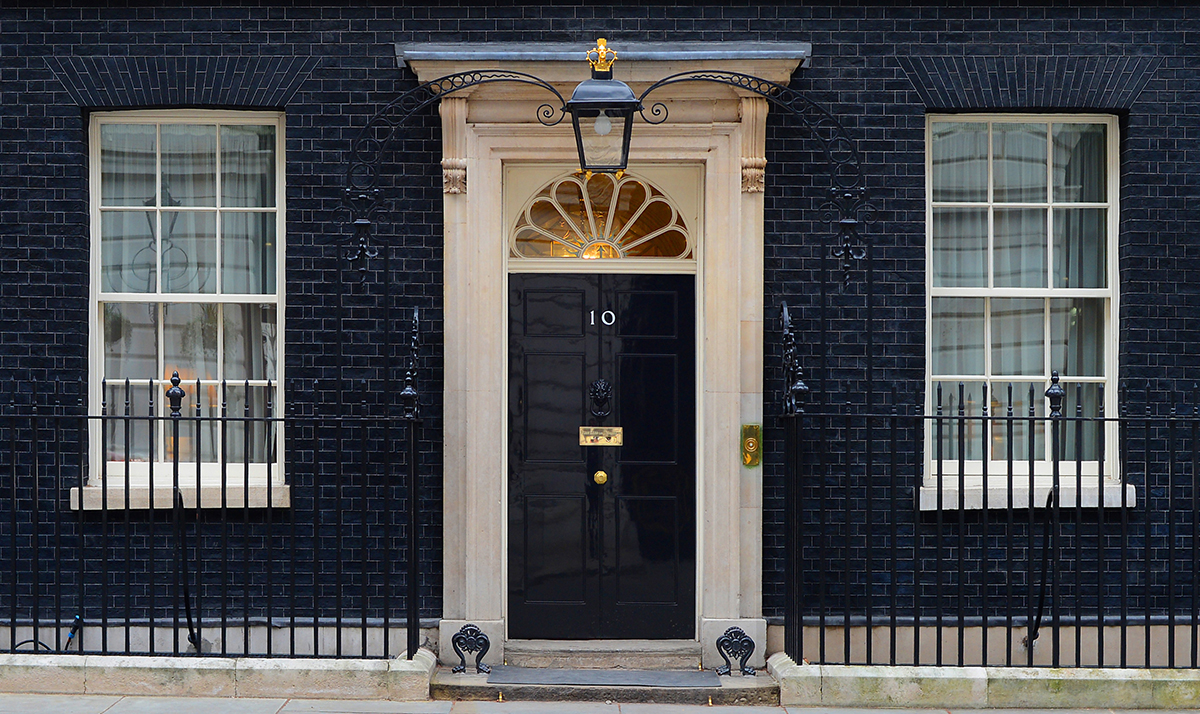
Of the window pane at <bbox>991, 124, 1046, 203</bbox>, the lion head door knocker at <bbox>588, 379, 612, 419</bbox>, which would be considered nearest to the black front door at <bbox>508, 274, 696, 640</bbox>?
the lion head door knocker at <bbox>588, 379, 612, 419</bbox>

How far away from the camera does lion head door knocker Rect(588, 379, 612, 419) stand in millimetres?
7115

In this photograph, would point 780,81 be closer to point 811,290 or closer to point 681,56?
point 681,56

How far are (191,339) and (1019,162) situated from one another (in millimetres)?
5582

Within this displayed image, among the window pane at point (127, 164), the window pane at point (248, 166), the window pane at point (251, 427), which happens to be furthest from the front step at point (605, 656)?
the window pane at point (127, 164)

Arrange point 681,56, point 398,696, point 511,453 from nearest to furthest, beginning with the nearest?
point 398,696, point 681,56, point 511,453

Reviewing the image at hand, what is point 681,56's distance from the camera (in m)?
6.70

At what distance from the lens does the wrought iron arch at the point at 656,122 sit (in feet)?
21.5

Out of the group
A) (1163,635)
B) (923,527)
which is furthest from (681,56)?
(1163,635)

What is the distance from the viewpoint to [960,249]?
24.1 feet

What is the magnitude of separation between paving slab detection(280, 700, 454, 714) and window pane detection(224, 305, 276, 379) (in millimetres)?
2201

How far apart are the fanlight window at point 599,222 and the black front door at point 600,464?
0.22m

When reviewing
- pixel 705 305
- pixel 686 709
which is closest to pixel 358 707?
pixel 686 709

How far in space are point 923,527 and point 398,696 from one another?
3413mm

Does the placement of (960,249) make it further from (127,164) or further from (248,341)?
(127,164)
